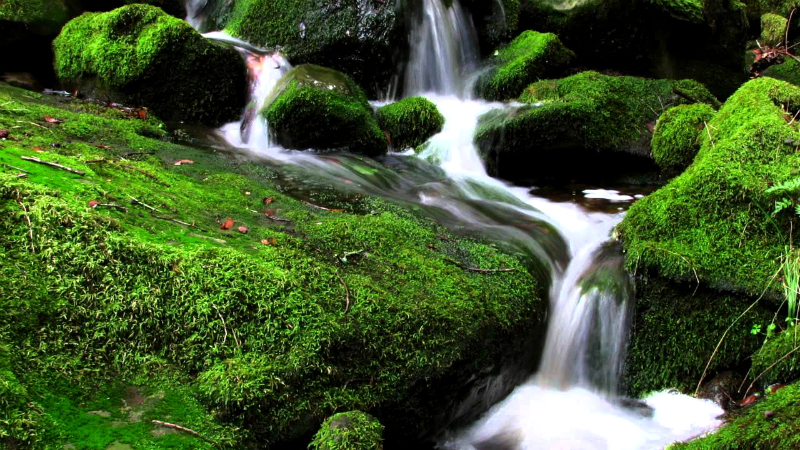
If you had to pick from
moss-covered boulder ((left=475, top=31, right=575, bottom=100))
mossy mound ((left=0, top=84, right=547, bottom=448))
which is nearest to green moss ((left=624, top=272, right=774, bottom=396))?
mossy mound ((left=0, top=84, right=547, bottom=448))

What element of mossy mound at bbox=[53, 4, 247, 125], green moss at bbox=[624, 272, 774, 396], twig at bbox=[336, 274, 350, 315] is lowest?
green moss at bbox=[624, 272, 774, 396]

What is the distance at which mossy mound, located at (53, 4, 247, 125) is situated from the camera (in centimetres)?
757

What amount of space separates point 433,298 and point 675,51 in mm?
8900

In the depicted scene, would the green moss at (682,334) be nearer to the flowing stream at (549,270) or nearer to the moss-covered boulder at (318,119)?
the flowing stream at (549,270)

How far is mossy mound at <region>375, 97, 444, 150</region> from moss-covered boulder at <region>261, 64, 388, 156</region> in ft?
1.67

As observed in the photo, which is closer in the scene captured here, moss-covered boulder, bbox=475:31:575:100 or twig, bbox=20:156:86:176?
twig, bbox=20:156:86:176

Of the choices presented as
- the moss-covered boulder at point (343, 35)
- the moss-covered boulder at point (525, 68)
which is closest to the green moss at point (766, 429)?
the moss-covered boulder at point (525, 68)

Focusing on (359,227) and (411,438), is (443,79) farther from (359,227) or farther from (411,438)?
(411,438)

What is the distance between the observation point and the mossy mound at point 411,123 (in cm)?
823

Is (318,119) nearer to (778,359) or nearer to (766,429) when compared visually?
(778,359)

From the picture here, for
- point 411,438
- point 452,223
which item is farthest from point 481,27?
point 411,438

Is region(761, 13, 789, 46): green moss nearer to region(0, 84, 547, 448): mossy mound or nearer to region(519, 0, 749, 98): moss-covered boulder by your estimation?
region(519, 0, 749, 98): moss-covered boulder

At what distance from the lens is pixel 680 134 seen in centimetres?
589

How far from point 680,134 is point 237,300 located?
5.15 m
